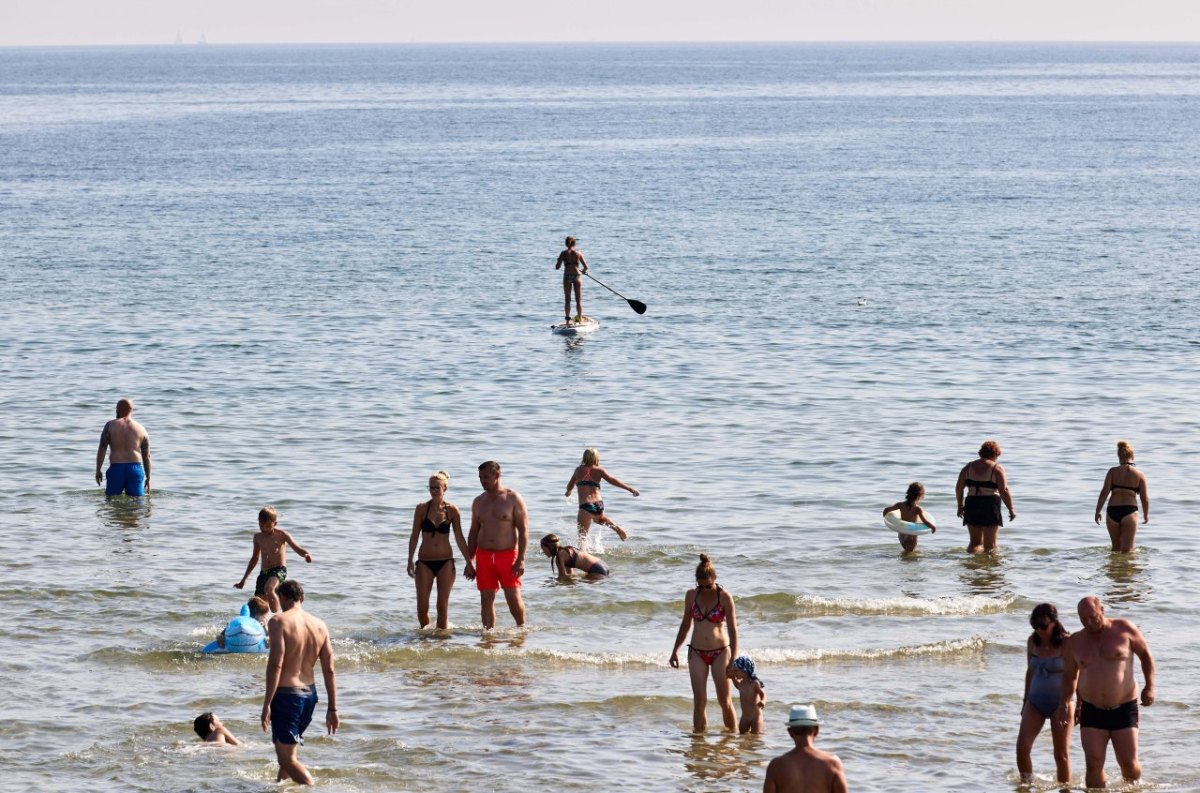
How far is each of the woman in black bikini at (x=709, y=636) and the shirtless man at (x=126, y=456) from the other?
35.3 ft

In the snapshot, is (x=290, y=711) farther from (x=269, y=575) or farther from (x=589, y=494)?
(x=589, y=494)

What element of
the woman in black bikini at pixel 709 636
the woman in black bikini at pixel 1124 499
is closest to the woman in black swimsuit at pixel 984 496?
the woman in black bikini at pixel 1124 499

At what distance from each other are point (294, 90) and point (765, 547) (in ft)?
589

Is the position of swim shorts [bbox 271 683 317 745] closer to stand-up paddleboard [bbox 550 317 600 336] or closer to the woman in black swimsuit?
the woman in black swimsuit

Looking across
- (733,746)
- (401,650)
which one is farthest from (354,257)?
(733,746)

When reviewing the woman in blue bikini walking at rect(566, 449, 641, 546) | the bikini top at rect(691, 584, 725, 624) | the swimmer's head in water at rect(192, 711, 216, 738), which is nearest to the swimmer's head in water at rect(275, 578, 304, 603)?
the swimmer's head in water at rect(192, 711, 216, 738)

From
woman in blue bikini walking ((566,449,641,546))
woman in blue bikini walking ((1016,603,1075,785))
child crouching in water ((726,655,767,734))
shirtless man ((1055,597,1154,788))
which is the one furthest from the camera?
woman in blue bikini walking ((566,449,641,546))

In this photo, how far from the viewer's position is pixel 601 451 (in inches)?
1016

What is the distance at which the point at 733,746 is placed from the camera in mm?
13812

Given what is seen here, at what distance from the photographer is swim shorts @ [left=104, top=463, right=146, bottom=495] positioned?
73.0 feet

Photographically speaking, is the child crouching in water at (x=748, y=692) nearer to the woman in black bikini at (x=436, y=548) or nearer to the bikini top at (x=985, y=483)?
the woman in black bikini at (x=436, y=548)

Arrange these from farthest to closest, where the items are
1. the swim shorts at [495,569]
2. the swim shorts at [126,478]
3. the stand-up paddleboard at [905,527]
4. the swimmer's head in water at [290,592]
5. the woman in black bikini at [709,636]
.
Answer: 1. the swim shorts at [126,478]
2. the stand-up paddleboard at [905,527]
3. the swim shorts at [495,569]
4. the woman in black bikini at [709,636]
5. the swimmer's head in water at [290,592]

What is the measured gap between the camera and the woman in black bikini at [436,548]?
16062 millimetres

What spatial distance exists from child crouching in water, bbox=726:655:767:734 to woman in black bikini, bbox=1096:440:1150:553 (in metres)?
6.43
